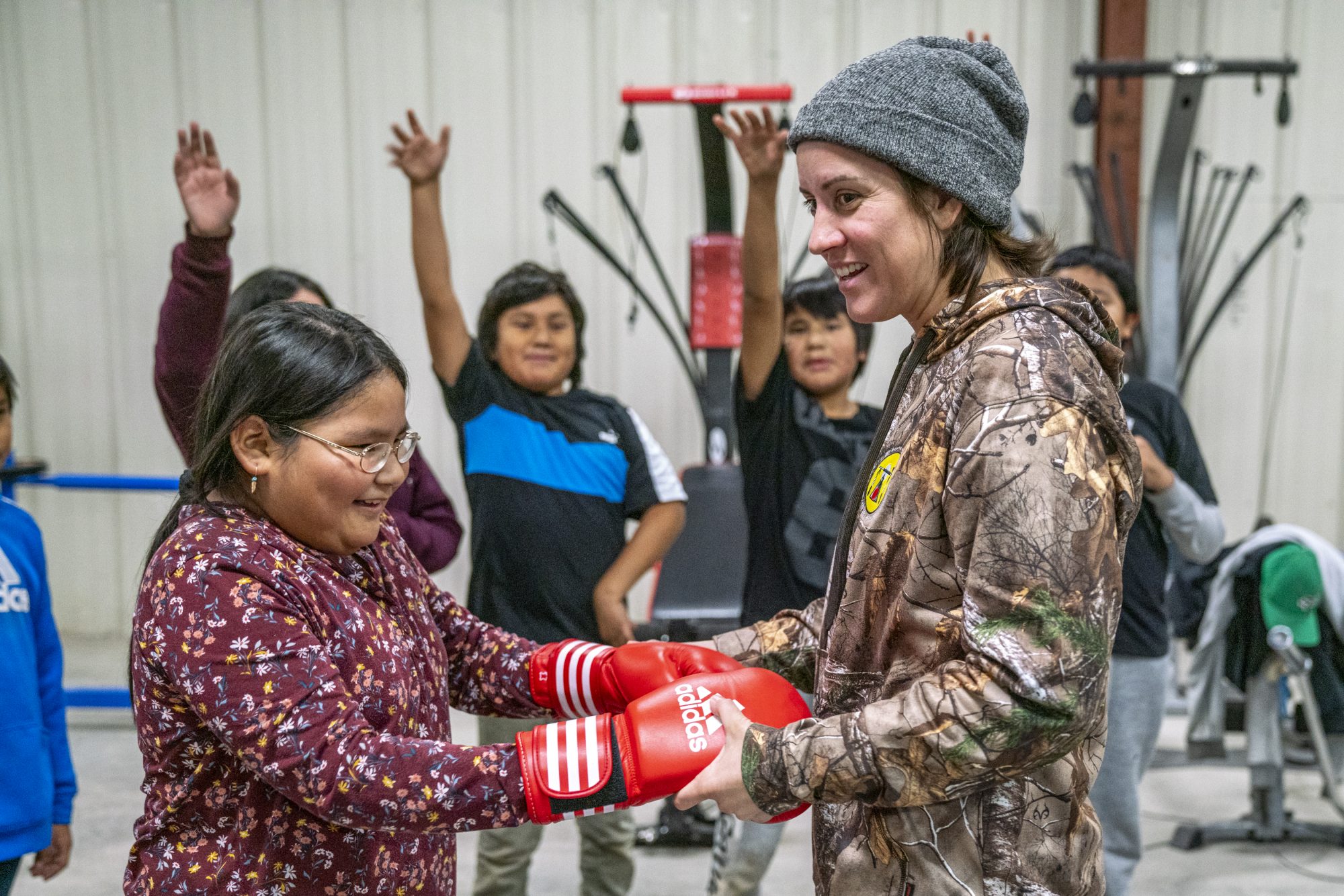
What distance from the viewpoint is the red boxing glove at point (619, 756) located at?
1071mm

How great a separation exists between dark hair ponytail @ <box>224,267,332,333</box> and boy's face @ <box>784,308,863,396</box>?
970mm

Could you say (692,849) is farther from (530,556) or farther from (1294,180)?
(1294,180)

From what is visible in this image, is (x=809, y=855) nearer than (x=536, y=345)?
No

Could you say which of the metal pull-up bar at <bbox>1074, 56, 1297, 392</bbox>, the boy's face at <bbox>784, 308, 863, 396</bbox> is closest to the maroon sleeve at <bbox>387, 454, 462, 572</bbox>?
the boy's face at <bbox>784, 308, 863, 396</bbox>

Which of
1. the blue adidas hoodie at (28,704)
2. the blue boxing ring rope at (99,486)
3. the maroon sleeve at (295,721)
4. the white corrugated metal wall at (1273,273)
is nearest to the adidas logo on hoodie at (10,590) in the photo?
the blue adidas hoodie at (28,704)

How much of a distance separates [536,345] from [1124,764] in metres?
1.47

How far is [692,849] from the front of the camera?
9.71ft

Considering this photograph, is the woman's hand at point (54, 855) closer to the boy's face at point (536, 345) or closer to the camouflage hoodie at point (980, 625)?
the boy's face at point (536, 345)

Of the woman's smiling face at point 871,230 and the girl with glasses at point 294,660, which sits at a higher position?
the woman's smiling face at point 871,230

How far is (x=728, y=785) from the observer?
1.05 metres

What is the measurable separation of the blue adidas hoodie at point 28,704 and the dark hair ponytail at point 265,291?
1.73ft

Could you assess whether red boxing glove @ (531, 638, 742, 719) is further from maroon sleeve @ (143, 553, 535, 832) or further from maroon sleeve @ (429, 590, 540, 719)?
maroon sleeve @ (143, 553, 535, 832)

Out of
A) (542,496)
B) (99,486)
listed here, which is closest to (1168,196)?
(542,496)

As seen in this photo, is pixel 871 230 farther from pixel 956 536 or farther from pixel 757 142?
pixel 757 142
